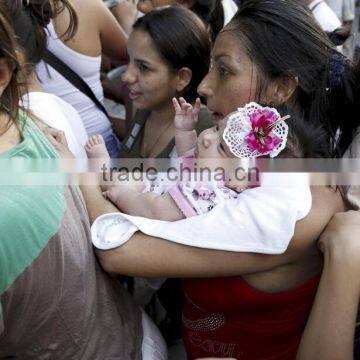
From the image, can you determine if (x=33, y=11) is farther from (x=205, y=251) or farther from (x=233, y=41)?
(x=205, y=251)

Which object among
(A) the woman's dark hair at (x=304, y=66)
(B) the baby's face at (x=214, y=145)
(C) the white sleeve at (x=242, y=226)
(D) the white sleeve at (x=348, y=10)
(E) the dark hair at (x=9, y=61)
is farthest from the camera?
(D) the white sleeve at (x=348, y=10)

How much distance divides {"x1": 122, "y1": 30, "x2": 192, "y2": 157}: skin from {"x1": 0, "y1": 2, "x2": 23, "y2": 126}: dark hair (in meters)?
1.11

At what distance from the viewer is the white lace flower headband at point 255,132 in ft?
4.77

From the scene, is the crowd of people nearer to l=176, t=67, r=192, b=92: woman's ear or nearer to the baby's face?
the baby's face

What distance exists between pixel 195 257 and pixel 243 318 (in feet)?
0.89

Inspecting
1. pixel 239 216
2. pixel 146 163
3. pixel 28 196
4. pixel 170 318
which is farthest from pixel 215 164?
pixel 170 318

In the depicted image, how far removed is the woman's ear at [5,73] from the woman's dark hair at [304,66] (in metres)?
0.86

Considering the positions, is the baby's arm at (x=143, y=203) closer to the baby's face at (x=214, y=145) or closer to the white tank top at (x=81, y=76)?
the baby's face at (x=214, y=145)

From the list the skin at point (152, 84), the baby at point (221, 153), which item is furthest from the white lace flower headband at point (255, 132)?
the skin at point (152, 84)

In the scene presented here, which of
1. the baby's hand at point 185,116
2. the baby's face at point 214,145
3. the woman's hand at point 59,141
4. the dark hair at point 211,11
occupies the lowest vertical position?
the baby's hand at point 185,116

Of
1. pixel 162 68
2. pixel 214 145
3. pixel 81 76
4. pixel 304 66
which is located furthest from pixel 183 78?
pixel 214 145

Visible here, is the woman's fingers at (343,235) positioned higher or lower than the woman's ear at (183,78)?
lower

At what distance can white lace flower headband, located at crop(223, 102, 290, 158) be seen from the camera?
1.46 meters

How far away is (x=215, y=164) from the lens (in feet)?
5.14
